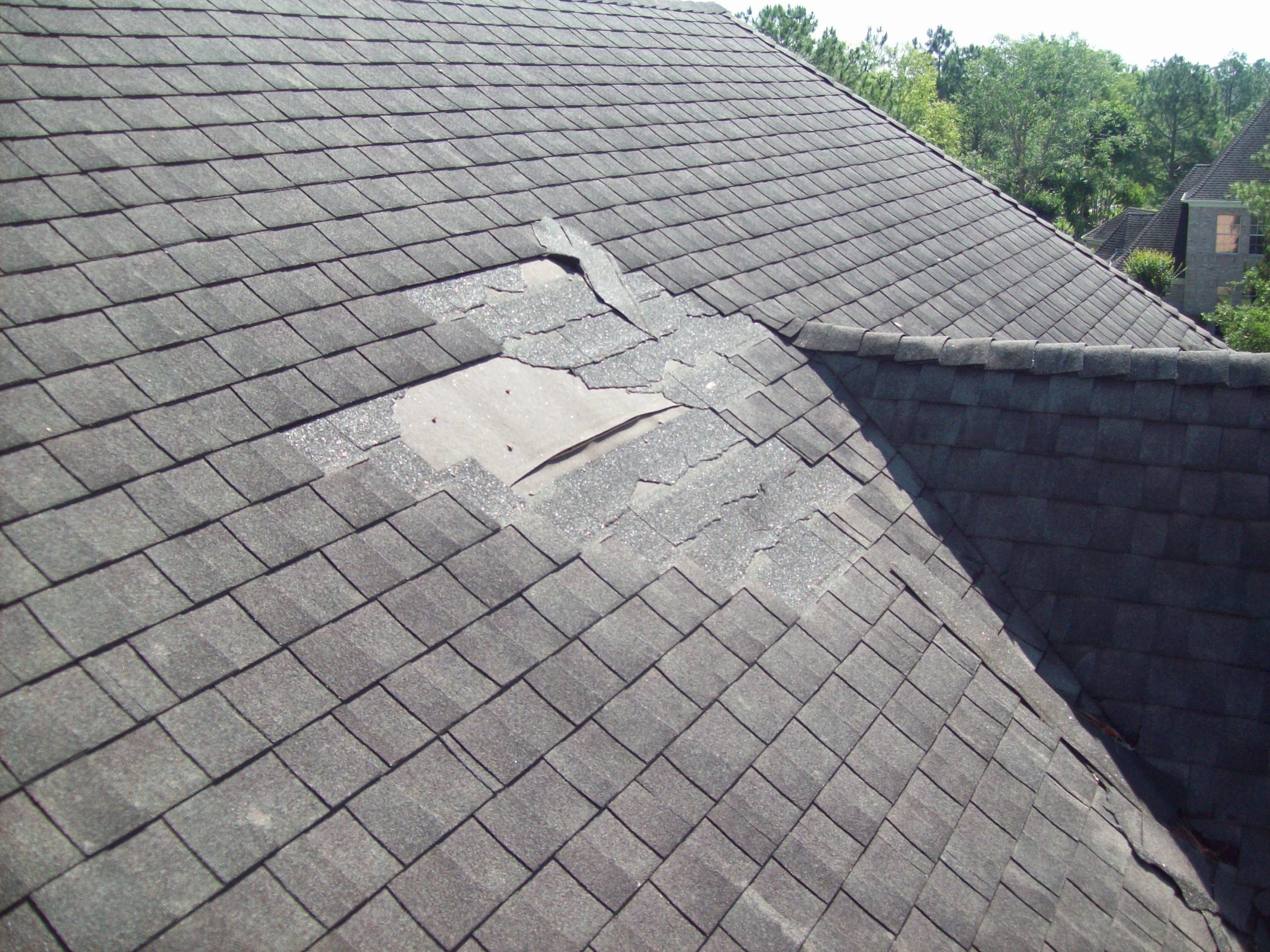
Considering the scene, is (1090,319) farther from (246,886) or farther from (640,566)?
(246,886)

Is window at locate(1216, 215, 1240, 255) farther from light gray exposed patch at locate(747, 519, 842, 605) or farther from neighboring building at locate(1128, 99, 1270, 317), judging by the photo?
light gray exposed patch at locate(747, 519, 842, 605)

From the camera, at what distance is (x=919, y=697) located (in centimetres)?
444

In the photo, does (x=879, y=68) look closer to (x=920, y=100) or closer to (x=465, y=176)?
(x=920, y=100)

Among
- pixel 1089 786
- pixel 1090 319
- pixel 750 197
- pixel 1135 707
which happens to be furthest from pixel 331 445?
A: pixel 1090 319

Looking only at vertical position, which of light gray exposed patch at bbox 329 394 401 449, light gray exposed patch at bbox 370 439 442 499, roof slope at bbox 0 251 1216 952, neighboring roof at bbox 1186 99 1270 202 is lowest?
roof slope at bbox 0 251 1216 952

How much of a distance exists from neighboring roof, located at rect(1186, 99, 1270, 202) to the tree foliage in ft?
38.0

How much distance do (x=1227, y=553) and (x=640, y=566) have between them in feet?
10.9

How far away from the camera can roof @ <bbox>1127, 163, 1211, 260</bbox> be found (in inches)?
1837

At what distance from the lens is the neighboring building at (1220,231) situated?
4375 cm

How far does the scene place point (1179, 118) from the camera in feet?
248

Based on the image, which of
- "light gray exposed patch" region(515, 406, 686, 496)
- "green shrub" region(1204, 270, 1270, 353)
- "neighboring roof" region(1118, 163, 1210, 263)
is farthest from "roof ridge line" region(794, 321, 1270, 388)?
"neighboring roof" region(1118, 163, 1210, 263)

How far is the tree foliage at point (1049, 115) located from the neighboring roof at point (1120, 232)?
287cm

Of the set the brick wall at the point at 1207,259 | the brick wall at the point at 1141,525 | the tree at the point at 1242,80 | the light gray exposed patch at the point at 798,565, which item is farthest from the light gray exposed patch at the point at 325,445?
the tree at the point at 1242,80

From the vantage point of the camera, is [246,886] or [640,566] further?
[640,566]
